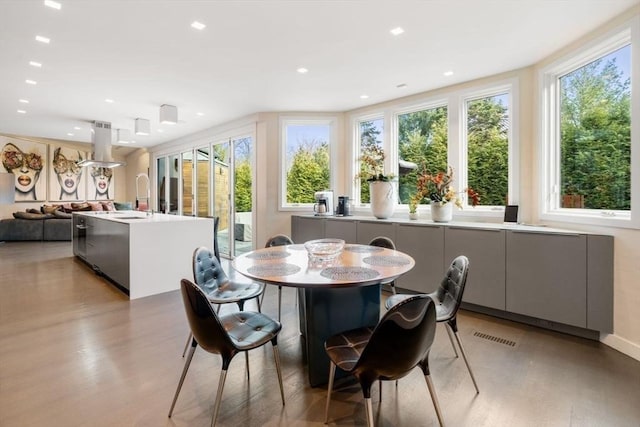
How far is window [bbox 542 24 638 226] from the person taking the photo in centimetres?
273

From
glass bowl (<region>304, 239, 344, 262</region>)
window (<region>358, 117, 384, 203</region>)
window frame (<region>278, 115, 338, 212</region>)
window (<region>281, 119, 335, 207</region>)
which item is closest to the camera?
glass bowl (<region>304, 239, 344, 262</region>)

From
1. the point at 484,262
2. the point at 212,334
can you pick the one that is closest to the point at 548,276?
the point at 484,262

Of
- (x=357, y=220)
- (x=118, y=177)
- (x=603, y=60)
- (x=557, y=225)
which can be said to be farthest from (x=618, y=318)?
(x=118, y=177)

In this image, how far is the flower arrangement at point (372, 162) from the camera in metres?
4.94

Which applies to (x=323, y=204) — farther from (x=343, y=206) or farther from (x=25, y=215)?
(x=25, y=215)

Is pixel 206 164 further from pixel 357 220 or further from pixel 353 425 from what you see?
pixel 353 425

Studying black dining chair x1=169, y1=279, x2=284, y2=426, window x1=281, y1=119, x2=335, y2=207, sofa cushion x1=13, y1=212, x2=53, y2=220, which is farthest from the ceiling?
sofa cushion x1=13, y1=212, x2=53, y2=220

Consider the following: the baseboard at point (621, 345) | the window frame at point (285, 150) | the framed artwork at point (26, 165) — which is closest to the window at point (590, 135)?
the baseboard at point (621, 345)

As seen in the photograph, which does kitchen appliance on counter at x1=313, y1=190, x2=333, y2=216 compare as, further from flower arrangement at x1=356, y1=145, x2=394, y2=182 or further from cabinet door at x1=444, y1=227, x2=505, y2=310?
cabinet door at x1=444, y1=227, x2=505, y2=310

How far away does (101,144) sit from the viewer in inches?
253

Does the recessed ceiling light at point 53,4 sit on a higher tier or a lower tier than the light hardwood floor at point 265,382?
higher

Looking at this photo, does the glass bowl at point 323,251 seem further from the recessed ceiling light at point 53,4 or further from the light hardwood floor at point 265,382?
the recessed ceiling light at point 53,4

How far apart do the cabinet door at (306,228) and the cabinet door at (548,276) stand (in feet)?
8.19

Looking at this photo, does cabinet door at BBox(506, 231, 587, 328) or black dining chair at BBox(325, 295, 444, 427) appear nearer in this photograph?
black dining chair at BBox(325, 295, 444, 427)
